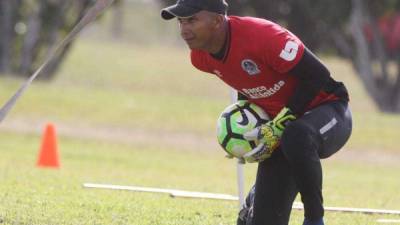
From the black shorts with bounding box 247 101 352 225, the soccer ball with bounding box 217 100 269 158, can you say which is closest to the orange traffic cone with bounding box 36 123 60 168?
the black shorts with bounding box 247 101 352 225

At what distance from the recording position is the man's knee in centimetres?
623

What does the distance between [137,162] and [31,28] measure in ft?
54.9

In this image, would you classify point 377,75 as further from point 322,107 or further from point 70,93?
point 322,107

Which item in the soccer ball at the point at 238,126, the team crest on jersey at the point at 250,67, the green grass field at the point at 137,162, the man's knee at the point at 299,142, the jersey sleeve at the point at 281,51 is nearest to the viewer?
the man's knee at the point at 299,142

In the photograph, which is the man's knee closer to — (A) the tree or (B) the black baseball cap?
(B) the black baseball cap

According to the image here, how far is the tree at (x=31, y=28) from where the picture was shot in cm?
3238

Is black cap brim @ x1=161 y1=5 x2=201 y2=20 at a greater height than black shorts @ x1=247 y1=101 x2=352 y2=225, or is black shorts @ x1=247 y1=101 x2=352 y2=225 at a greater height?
black cap brim @ x1=161 y1=5 x2=201 y2=20

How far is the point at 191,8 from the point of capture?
639cm

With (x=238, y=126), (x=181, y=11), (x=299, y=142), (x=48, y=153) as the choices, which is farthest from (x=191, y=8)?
(x=48, y=153)

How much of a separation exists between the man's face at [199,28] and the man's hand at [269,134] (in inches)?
27.8

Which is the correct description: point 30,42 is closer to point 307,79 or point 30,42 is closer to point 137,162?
point 137,162

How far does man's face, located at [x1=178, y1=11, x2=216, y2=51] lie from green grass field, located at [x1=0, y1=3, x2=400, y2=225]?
1948 mm

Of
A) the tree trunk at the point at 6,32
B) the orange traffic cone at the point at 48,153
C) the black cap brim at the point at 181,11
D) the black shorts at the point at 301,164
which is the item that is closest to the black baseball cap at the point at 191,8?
the black cap brim at the point at 181,11

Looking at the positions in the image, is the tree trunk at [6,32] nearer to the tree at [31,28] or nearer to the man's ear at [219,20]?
the tree at [31,28]
